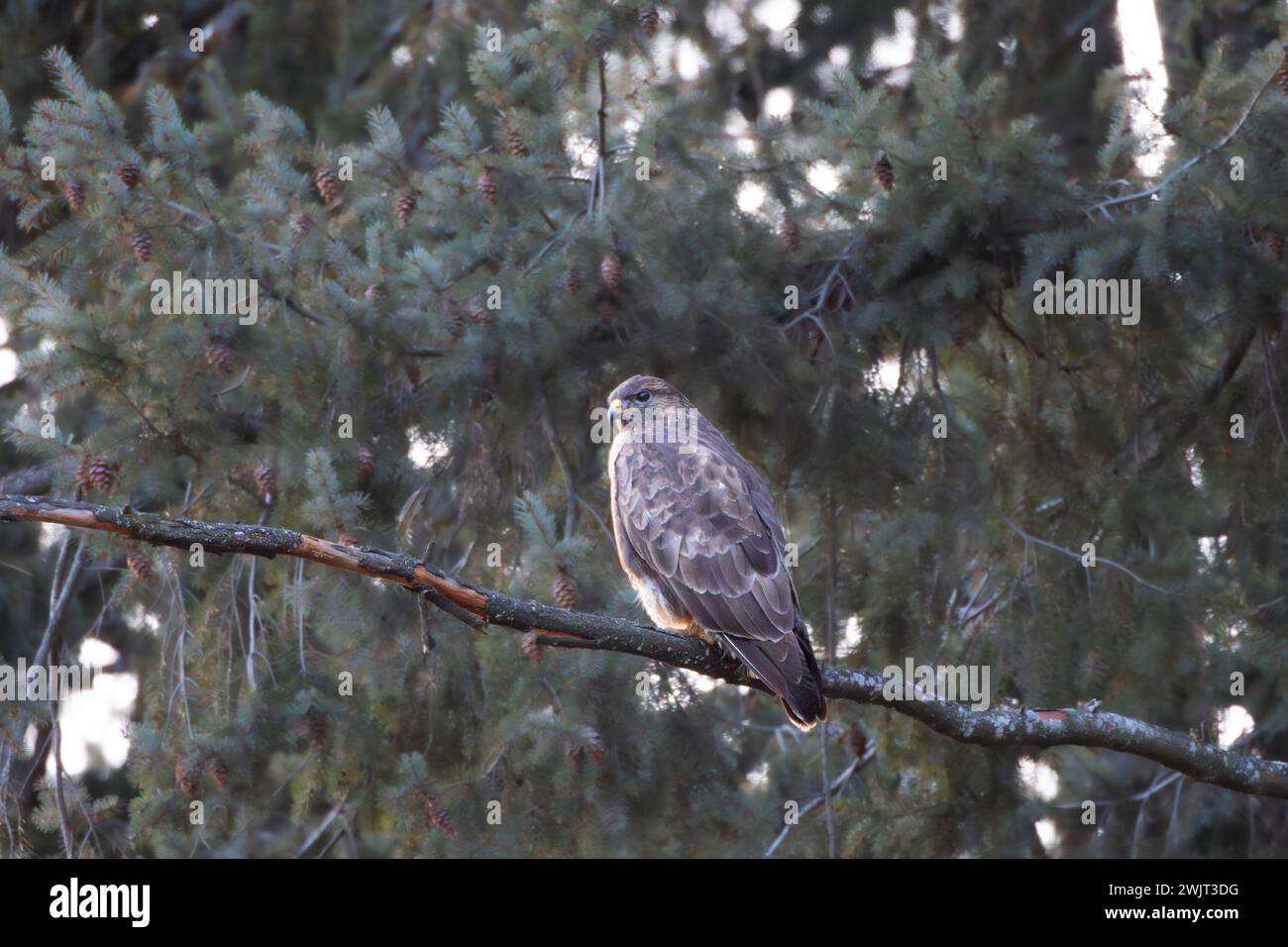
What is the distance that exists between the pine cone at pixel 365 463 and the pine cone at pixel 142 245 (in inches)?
45.3

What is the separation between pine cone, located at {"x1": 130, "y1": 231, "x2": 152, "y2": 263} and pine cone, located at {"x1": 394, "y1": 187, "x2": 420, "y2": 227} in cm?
104

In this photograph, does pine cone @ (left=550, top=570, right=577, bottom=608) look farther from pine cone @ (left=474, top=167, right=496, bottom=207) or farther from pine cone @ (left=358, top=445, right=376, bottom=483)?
pine cone @ (left=474, top=167, right=496, bottom=207)

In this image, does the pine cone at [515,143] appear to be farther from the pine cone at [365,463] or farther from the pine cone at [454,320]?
the pine cone at [365,463]

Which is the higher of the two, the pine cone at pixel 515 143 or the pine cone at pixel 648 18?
the pine cone at pixel 648 18

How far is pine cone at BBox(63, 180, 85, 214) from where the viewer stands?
573 cm

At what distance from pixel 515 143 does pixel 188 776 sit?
2.97 metres

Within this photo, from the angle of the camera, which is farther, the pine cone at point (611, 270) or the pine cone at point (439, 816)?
the pine cone at point (611, 270)

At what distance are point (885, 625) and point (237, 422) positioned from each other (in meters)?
2.92

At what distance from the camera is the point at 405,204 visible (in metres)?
Answer: 6.15

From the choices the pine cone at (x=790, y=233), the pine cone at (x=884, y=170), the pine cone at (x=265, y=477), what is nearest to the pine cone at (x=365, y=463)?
the pine cone at (x=265, y=477)

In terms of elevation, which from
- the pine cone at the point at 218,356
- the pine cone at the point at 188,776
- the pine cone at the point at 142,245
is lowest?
the pine cone at the point at 188,776

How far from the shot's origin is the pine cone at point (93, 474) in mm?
5551

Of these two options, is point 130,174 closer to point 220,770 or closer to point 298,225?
point 298,225

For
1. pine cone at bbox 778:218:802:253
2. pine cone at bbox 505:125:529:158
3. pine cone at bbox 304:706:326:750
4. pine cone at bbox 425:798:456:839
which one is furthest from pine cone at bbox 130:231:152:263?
pine cone at bbox 778:218:802:253
